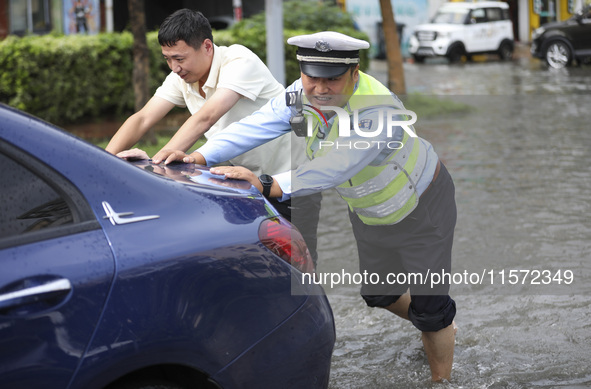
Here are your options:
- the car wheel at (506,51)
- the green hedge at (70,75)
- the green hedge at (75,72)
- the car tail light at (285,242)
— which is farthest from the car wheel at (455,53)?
the car tail light at (285,242)

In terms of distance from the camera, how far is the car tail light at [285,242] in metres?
2.83

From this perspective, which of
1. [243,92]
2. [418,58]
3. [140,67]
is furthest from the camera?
[418,58]

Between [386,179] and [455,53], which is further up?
[455,53]

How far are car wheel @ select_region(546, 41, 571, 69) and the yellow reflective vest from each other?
763 inches

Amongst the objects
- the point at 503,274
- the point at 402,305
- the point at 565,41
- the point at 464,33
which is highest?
the point at 464,33

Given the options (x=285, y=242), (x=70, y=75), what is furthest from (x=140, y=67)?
(x=285, y=242)

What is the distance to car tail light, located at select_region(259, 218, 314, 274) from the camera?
2.83 m

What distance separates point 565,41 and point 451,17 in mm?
4925

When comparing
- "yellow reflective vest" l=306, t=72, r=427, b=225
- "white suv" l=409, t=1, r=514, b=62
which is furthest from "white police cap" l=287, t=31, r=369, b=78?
"white suv" l=409, t=1, r=514, b=62

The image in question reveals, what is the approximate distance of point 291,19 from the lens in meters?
17.2

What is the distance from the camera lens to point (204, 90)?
416 cm

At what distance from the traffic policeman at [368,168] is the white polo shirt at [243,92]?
404 millimetres

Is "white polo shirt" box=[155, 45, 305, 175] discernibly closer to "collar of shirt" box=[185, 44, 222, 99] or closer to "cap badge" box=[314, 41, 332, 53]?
"collar of shirt" box=[185, 44, 222, 99]

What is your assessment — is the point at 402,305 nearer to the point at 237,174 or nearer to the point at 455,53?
the point at 237,174
